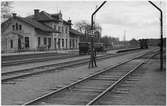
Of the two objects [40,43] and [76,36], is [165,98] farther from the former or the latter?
[76,36]

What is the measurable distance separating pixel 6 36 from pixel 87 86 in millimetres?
51461

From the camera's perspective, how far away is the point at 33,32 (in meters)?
60.7

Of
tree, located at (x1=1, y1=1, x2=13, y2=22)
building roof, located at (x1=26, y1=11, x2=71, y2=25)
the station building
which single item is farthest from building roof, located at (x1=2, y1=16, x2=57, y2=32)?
tree, located at (x1=1, y1=1, x2=13, y2=22)

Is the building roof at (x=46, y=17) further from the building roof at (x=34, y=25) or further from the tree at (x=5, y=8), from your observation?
the tree at (x=5, y=8)

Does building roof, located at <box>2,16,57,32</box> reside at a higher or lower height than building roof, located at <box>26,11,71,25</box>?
lower

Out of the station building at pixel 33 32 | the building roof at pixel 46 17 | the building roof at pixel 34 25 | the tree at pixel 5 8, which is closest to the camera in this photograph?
the tree at pixel 5 8

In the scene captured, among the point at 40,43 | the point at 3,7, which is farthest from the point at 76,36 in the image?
the point at 3,7

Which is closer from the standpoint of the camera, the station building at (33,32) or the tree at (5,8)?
the tree at (5,8)

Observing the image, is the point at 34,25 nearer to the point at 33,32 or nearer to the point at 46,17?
the point at 33,32

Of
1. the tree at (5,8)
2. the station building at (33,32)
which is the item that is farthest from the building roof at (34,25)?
the tree at (5,8)

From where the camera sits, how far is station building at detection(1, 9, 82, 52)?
60.7m

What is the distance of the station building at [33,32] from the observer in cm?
6072

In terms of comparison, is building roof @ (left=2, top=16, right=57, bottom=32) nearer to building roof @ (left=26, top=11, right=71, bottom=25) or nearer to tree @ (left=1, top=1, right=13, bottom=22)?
building roof @ (left=26, top=11, right=71, bottom=25)

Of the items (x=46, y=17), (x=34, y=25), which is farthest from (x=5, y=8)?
(x=46, y=17)
